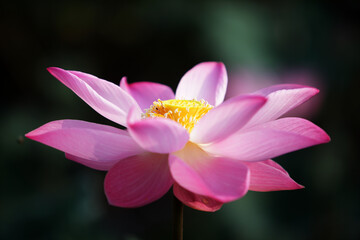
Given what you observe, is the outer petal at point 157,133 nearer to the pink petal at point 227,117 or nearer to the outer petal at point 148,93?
the pink petal at point 227,117

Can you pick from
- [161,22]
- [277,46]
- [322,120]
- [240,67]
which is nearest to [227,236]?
[322,120]

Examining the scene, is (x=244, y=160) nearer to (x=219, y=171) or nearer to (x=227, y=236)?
(x=219, y=171)

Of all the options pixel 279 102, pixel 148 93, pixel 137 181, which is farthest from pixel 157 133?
pixel 148 93

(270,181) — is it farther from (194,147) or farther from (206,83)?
(206,83)

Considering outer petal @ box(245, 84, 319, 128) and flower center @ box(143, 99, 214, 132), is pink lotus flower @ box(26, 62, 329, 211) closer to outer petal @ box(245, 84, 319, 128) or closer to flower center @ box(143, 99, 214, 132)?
outer petal @ box(245, 84, 319, 128)

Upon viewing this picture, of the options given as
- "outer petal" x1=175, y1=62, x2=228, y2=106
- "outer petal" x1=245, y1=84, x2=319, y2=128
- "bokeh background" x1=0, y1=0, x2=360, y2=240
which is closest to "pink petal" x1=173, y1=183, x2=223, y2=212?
"outer petal" x1=245, y1=84, x2=319, y2=128
